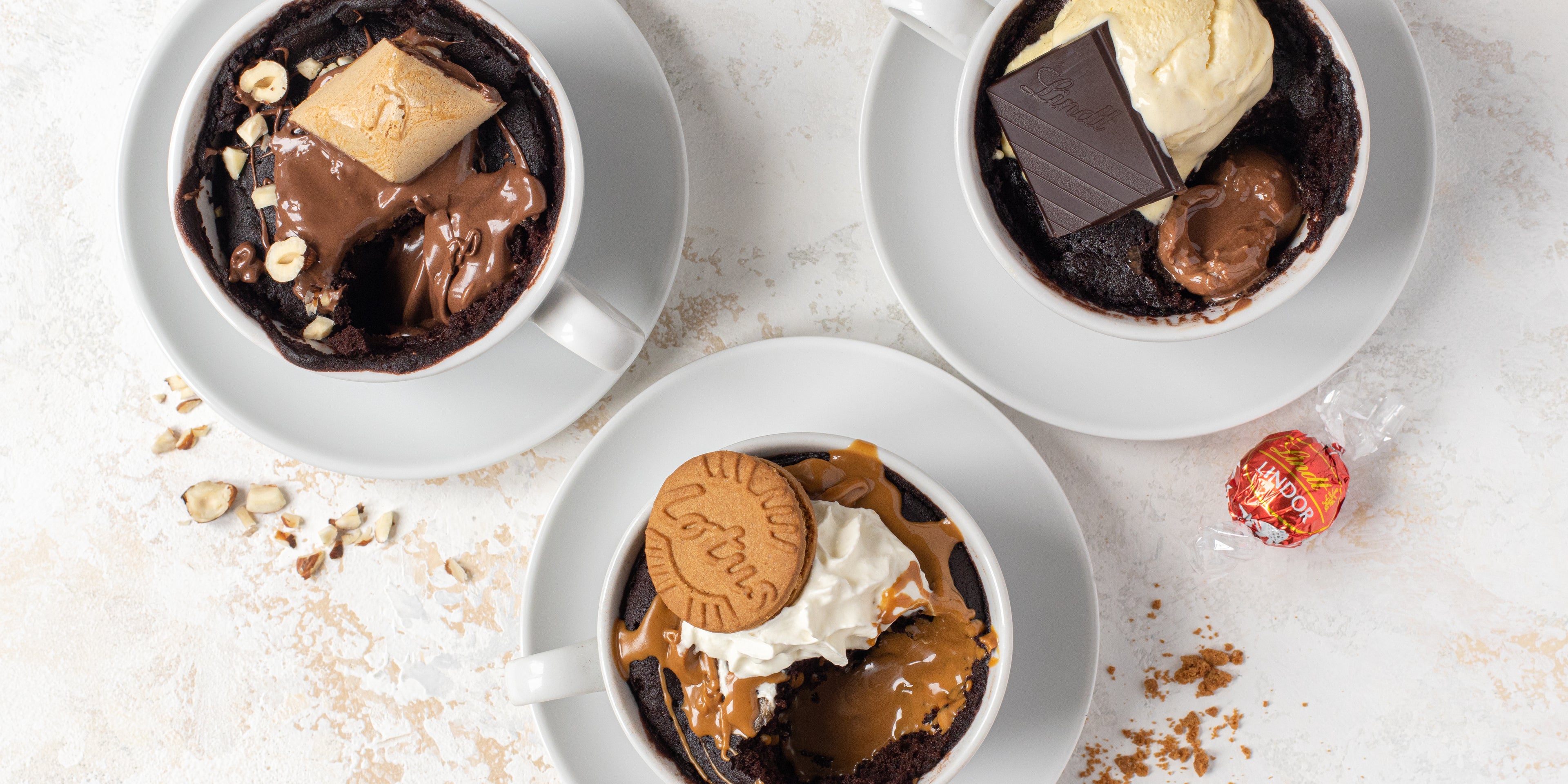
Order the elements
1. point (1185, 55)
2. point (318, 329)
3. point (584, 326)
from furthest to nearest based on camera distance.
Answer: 1. point (318, 329)
2. point (584, 326)
3. point (1185, 55)

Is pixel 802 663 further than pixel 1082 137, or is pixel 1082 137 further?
pixel 802 663

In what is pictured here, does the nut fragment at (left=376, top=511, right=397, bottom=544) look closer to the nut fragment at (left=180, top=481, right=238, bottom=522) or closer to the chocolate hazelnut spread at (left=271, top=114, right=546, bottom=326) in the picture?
the nut fragment at (left=180, top=481, right=238, bottom=522)

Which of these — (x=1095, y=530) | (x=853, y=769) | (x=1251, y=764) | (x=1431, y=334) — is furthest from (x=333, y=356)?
(x=1431, y=334)

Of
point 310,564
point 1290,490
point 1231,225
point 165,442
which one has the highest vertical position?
point 1231,225

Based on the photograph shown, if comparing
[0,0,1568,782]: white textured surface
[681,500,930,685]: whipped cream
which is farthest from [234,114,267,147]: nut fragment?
[681,500,930,685]: whipped cream

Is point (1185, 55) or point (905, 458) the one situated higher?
point (1185, 55)

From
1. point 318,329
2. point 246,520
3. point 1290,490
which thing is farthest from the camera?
point 246,520

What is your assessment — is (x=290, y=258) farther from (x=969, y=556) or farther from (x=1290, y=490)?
(x=1290, y=490)

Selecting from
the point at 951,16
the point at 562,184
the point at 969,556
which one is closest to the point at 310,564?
the point at 562,184

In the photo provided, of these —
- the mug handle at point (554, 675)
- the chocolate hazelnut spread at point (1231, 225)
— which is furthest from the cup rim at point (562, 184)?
the chocolate hazelnut spread at point (1231, 225)
